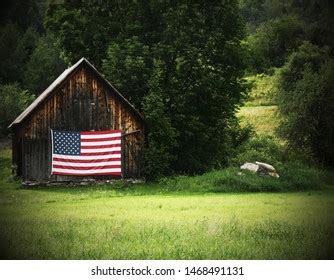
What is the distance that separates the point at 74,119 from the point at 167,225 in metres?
13.6

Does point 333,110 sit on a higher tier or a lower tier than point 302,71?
lower

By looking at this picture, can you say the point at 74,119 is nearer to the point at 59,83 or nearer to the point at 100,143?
the point at 100,143

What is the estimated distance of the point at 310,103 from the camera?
25.9m

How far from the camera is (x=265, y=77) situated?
33188mm

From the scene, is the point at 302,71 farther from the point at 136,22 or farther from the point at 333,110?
the point at 136,22

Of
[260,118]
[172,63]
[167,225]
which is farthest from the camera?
[260,118]

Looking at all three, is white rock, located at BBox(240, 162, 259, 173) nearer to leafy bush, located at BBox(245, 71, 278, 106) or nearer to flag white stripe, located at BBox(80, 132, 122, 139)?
flag white stripe, located at BBox(80, 132, 122, 139)

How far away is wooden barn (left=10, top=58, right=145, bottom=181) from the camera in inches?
966

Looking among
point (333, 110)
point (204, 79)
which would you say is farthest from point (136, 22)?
point (333, 110)

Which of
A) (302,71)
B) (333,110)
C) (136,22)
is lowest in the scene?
(333,110)

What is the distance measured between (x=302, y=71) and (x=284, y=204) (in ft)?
44.2

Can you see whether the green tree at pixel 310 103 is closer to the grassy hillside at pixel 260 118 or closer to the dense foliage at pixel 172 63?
the dense foliage at pixel 172 63

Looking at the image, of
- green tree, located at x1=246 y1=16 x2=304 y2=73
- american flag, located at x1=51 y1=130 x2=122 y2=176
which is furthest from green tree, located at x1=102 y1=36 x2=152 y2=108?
green tree, located at x1=246 y1=16 x2=304 y2=73

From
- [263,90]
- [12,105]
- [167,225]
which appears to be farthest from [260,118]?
[167,225]
